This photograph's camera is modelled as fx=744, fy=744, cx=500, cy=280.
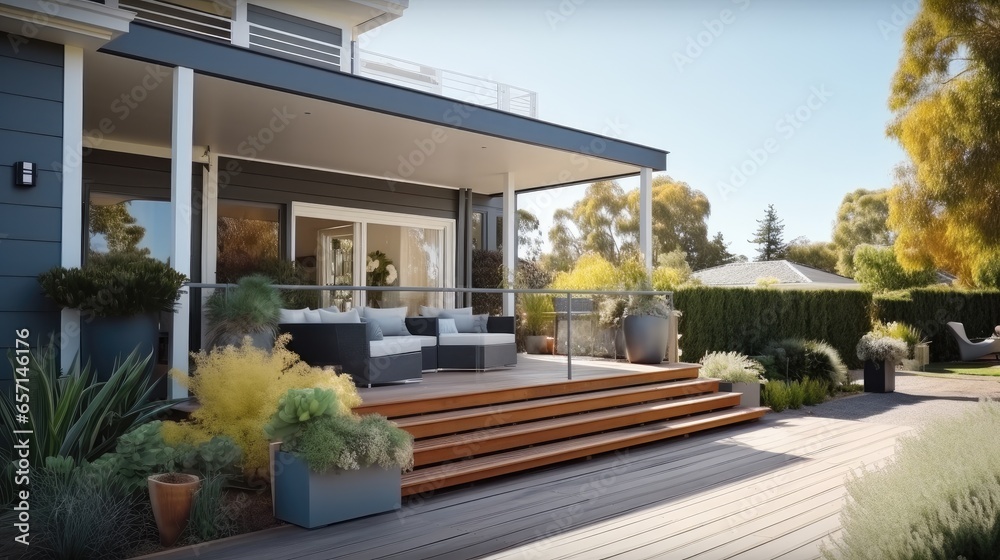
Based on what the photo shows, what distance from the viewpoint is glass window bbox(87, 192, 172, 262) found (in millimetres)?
8383

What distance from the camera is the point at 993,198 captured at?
12.1 m

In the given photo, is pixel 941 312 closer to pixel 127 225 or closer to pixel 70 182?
pixel 127 225

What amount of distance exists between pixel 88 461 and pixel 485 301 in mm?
7856

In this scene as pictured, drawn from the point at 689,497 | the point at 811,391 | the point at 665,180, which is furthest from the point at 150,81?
the point at 665,180

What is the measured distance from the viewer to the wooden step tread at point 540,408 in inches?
221

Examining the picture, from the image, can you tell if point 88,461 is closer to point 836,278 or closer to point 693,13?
point 693,13

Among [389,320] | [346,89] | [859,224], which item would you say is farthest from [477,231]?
[859,224]

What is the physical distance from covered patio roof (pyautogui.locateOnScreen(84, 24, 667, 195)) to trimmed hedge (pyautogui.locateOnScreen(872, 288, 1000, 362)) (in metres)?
9.32

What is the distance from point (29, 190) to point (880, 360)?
10.6m

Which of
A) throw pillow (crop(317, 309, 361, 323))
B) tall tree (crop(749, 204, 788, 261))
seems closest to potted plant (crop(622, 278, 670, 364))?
throw pillow (crop(317, 309, 361, 323))

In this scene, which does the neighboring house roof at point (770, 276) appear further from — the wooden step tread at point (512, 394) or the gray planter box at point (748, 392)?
the wooden step tread at point (512, 394)

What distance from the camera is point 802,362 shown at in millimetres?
10555

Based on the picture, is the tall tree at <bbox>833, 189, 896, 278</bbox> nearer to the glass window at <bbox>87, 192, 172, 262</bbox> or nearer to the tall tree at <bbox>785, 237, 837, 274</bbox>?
the tall tree at <bbox>785, 237, 837, 274</bbox>

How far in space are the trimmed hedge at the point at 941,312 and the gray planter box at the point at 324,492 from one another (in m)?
13.6
